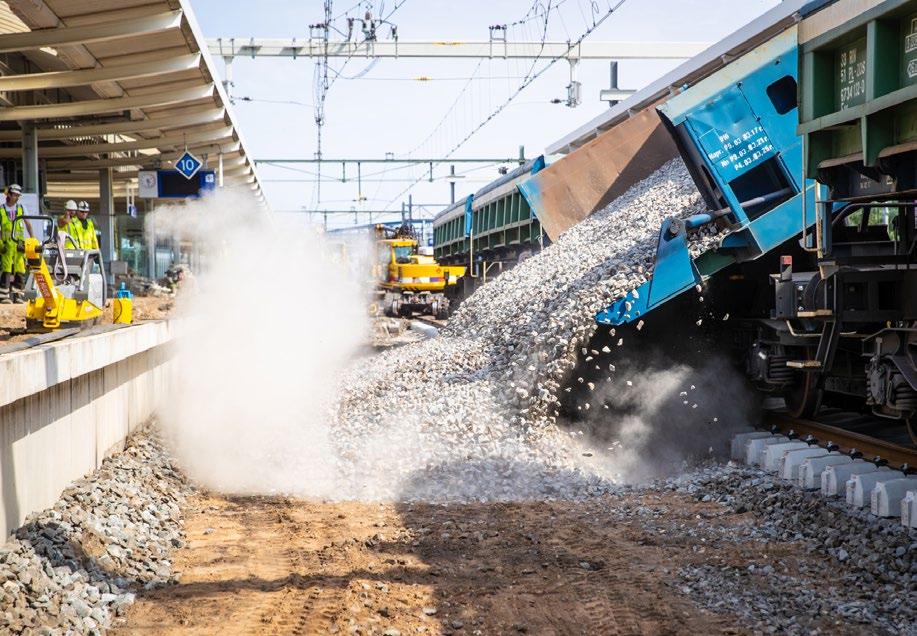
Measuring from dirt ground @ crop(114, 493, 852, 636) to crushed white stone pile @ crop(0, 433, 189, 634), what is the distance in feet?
0.52

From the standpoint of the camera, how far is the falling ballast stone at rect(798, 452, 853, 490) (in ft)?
21.9

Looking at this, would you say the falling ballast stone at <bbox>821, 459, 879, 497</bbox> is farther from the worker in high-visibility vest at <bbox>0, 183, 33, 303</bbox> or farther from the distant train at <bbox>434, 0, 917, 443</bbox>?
the worker in high-visibility vest at <bbox>0, 183, 33, 303</bbox>

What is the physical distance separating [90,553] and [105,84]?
37.3ft

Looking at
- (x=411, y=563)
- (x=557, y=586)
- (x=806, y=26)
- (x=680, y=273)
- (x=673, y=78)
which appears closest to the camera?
(x=557, y=586)

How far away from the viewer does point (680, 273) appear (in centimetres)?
876

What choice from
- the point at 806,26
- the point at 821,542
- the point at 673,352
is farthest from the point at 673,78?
the point at 821,542

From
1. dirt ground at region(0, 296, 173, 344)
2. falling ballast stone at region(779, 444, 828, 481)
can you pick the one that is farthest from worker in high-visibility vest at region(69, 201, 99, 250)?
falling ballast stone at region(779, 444, 828, 481)

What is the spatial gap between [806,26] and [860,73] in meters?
0.80

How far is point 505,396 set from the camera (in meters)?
9.14

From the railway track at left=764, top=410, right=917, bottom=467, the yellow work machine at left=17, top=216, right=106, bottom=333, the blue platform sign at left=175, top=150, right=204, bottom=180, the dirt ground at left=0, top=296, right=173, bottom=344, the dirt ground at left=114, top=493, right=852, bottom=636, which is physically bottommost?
the dirt ground at left=114, top=493, right=852, bottom=636

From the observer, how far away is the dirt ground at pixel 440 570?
4.62 metres

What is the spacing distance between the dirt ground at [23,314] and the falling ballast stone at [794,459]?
738 centimetres

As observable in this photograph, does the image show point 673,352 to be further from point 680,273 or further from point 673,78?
point 673,78

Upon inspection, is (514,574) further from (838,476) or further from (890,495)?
(838,476)
